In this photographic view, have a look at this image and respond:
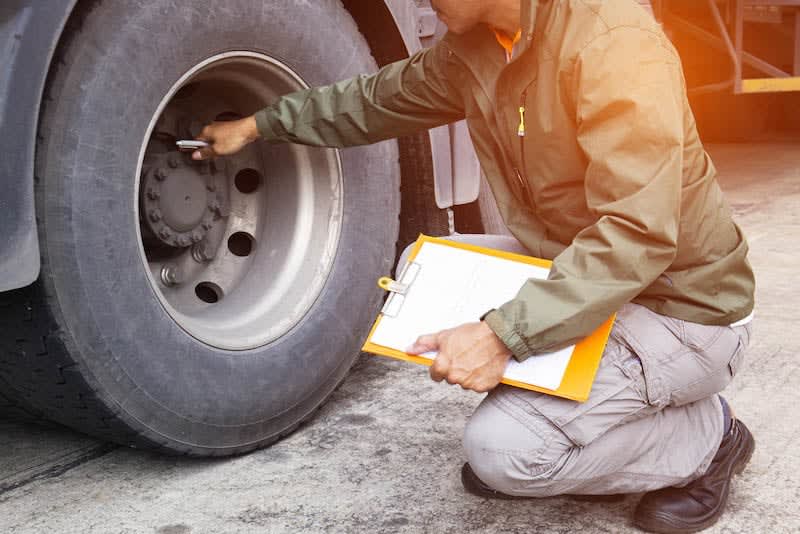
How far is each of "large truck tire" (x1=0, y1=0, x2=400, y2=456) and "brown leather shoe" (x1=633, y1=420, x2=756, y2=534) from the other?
2.44 feet

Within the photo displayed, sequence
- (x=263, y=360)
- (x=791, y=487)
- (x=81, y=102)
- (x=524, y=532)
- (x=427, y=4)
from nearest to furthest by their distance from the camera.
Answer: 1. (x=81, y=102)
2. (x=524, y=532)
3. (x=791, y=487)
4. (x=263, y=360)
5. (x=427, y=4)

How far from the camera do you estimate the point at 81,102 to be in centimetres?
162

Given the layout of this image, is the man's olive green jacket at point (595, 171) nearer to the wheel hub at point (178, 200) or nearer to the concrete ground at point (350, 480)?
the concrete ground at point (350, 480)

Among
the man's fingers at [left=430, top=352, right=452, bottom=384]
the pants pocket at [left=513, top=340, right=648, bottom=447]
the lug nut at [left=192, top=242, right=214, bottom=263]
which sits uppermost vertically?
the lug nut at [left=192, top=242, right=214, bottom=263]

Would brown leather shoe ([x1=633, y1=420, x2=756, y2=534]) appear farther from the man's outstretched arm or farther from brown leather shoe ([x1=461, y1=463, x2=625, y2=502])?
the man's outstretched arm

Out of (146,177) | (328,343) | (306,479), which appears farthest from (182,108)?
(306,479)

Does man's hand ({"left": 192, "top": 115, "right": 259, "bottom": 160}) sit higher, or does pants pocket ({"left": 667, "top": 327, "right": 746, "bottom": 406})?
man's hand ({"left": 192, "top": 115, "right": 259, "bottom": 160})

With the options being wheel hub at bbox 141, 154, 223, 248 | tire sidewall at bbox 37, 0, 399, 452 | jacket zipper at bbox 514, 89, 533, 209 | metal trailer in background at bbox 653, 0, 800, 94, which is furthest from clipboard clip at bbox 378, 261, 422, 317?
metal trailer in background at bbox 653, 0, 800, 94

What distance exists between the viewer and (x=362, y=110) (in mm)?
2037

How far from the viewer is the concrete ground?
1.77 metres

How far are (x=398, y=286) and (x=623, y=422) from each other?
46 centimetres

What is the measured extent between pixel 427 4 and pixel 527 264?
3.02 ft

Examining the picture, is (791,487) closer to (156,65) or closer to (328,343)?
(328,343)

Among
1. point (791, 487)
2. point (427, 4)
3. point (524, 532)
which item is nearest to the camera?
point (524, 532)
